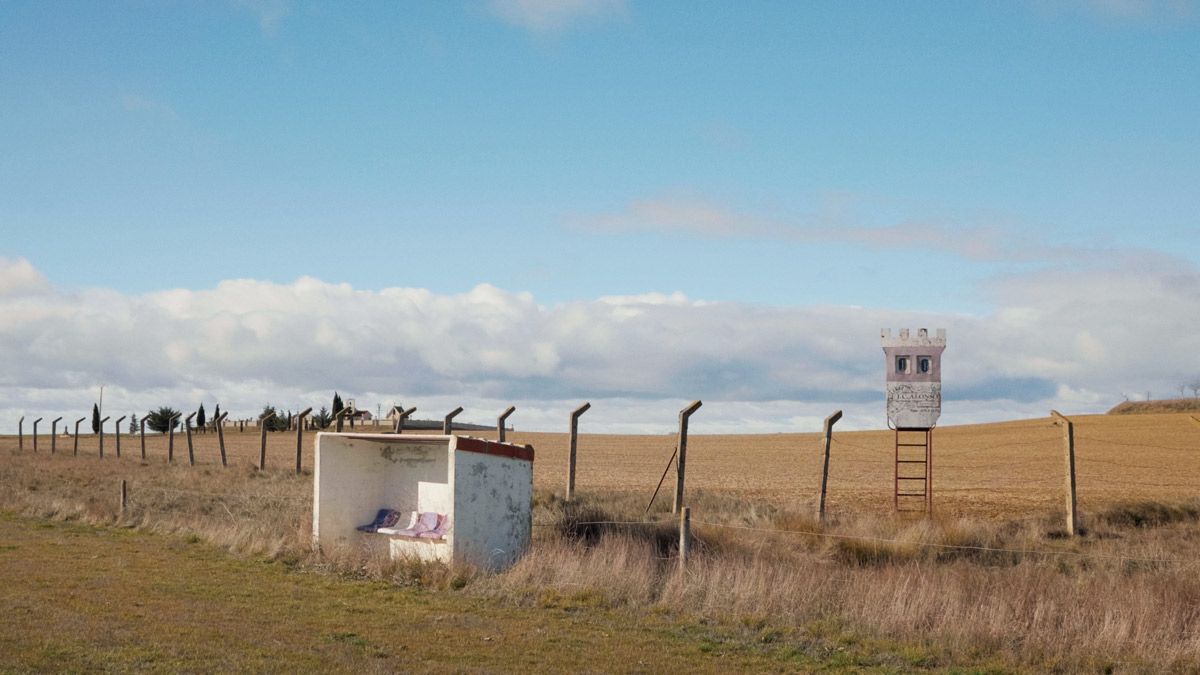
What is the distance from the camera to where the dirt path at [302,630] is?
31.2 feet

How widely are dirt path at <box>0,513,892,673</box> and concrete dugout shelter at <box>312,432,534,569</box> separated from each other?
1.74m

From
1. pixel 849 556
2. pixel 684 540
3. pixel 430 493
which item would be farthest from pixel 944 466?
pixel 684 540

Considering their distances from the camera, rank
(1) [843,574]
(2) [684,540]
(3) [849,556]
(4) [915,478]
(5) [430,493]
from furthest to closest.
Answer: (4) [915,478] → (5) [430,493] → (3) [849,556] → (1) [843,574] → (2) [684,540]

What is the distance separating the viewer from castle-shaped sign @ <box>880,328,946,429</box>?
23.2 metres

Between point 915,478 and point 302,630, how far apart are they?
14372 mm

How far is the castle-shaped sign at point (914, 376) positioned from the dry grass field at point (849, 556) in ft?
7.36

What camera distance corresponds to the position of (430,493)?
18719 mm

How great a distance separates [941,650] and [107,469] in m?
35.9

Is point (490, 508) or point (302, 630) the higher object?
point (490, 508)

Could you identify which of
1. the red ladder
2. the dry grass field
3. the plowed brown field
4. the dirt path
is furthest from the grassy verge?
the plowed brown field

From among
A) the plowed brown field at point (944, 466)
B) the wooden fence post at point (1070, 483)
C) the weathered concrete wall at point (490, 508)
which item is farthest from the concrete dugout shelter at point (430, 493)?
the wooden fence post at point (1070, 483)

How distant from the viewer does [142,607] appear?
39.5 feet

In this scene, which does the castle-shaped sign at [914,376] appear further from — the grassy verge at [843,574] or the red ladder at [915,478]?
the grassy verge at [843,574]

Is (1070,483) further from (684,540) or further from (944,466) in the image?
(944,466)
